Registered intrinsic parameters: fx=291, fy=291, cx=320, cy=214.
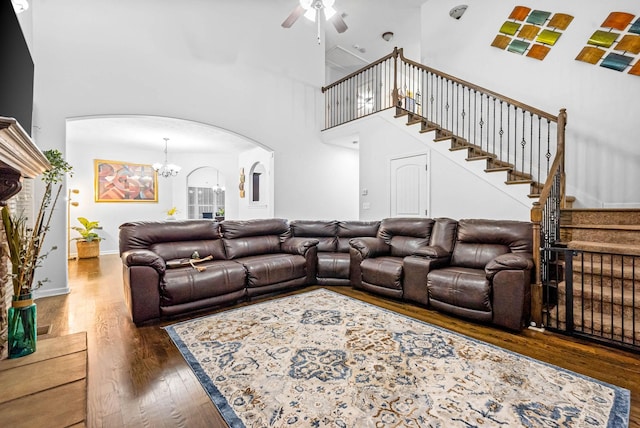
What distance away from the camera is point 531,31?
15.7ft

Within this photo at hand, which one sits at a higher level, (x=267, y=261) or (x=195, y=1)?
(x=195, y=1)

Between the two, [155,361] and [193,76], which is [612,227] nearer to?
[155,361]

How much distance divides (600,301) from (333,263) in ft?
9.30

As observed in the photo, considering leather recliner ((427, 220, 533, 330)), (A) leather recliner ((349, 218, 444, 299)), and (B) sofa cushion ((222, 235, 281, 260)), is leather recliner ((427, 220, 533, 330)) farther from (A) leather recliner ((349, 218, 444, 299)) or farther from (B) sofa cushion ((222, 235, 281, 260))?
(B) sofa cushion ((222, 235, 281, 260))

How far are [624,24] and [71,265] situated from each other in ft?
33.1

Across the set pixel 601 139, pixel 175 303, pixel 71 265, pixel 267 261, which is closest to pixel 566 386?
pixel 267 261

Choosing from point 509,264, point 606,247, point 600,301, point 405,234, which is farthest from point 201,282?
point 606,247

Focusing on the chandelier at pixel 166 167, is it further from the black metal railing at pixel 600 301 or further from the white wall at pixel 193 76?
the black metal railing at pixel 600 301

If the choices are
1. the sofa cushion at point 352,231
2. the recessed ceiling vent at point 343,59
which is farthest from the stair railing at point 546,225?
the recessed ceiling vent at point 343,59

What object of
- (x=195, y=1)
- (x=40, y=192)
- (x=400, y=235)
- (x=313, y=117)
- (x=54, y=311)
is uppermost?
(x=195, y=1)

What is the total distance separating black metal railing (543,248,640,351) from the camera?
93.6 inches

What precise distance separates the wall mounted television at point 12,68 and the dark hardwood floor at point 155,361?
1676 millimetres

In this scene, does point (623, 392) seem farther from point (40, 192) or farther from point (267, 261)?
point (40, 192)

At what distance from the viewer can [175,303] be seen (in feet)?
9.66
